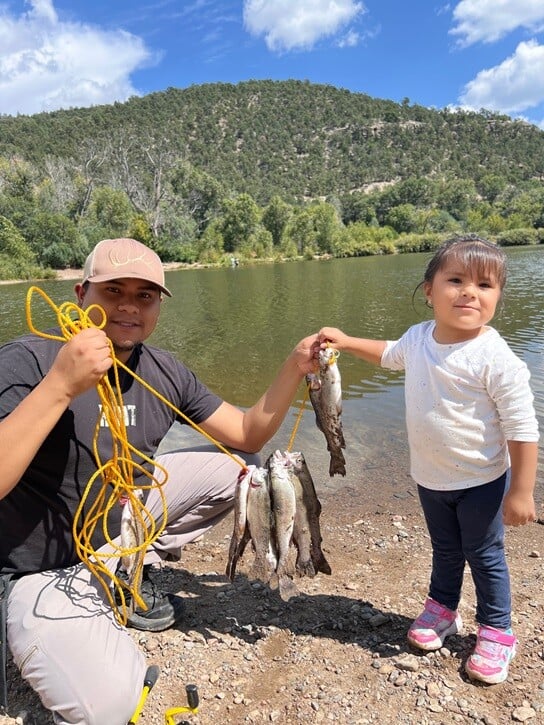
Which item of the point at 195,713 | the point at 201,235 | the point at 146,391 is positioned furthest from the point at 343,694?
the point at 201,235

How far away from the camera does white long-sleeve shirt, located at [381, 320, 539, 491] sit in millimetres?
2555

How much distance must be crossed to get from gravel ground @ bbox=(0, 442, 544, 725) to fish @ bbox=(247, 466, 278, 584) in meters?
0.51

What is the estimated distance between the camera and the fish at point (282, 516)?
9.12ft

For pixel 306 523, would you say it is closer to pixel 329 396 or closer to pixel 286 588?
pixel 286 588

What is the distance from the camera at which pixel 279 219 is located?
69.2 meters

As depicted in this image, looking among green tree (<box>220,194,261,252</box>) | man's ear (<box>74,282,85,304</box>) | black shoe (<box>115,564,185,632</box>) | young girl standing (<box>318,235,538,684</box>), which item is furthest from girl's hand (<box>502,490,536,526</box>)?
green tree (<box>220,194,261,252</box>)

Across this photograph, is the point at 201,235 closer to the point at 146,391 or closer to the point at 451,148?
the point at 146,391

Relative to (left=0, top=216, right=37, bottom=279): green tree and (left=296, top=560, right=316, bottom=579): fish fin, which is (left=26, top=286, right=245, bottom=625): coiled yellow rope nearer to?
(left=296, top=560, right=316, bottom=579): fish fin

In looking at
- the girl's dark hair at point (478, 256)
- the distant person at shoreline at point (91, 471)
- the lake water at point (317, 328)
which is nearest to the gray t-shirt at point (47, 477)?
the distant person at shoreline at point (91, 471)

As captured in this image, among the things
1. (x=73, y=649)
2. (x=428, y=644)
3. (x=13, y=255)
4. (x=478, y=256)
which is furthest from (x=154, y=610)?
(x=13, y=255)

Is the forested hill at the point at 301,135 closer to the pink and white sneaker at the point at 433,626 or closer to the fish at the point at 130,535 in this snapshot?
the fish at the point at 130,535

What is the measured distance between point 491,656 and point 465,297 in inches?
74.6

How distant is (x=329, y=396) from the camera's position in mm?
3082

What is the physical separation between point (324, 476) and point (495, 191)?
409 ft
